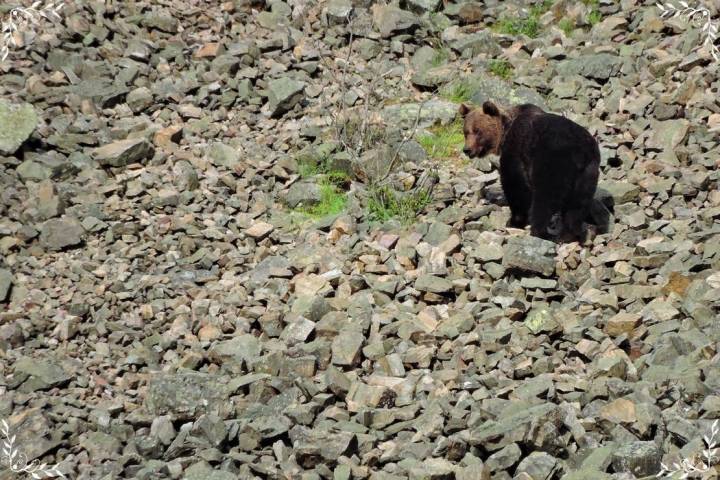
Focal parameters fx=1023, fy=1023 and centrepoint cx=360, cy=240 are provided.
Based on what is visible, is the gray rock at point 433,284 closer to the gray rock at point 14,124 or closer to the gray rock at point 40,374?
the gray rock at point 40,374

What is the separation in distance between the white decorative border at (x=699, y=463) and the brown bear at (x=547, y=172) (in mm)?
3075

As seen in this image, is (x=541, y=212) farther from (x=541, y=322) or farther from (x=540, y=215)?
(x=541, y=322)

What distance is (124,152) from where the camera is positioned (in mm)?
9555

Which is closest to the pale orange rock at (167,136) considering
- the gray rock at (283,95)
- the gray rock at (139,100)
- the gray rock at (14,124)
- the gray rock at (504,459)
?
the gray rock at (139,100)

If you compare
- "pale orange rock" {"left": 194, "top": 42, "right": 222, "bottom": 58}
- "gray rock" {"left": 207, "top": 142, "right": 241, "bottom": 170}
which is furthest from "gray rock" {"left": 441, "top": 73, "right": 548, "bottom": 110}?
"pale orange rock" {"left": 194, "top": 42, "right": 222, "bottom": 58}

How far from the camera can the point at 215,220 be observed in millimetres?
8969

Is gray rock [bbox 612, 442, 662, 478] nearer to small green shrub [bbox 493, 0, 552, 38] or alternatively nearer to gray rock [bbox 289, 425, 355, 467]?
gray rock [bbox 289, 425, 355, 467]

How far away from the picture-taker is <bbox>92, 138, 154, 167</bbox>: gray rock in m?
9.58

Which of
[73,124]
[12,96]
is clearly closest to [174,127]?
[73,124]

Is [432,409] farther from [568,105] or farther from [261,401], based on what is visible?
[568,105]

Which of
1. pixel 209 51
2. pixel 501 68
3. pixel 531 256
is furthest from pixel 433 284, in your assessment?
pixel 209 51

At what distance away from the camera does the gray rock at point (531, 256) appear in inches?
292

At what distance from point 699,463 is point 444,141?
5.51 metres

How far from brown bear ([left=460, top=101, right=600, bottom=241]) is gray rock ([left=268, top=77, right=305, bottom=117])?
8.83 ft
